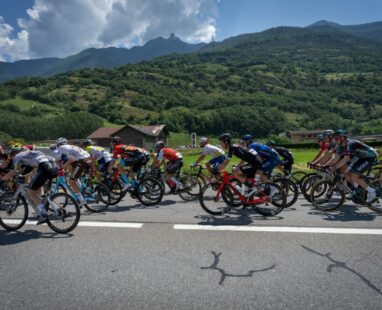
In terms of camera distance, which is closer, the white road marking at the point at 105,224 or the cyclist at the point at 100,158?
the white road marking at the point at 105,224

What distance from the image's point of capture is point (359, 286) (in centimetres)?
400

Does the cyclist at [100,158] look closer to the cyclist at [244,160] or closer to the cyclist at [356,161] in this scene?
the cyclist at [244,160]

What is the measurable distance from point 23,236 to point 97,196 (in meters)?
2.40

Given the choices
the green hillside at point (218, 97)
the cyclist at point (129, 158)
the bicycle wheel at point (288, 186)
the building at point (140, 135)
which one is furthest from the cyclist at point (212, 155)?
the green hillside at point (218, 97)

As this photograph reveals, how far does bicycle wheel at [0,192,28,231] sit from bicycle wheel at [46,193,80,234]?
597 millimetres

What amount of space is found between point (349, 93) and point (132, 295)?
175m

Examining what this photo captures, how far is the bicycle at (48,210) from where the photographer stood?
6492 millimetres

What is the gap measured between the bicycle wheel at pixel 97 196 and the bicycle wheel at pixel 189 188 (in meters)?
2.30

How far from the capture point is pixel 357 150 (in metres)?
7.82

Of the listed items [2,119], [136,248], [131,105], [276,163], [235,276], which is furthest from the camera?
[131,105]

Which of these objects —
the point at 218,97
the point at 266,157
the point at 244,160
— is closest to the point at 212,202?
the point at 244,160

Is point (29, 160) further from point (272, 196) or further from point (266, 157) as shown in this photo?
point (266, 157)

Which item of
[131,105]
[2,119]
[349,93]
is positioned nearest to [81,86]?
[131,105]

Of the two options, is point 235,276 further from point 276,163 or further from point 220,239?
point 276,163
